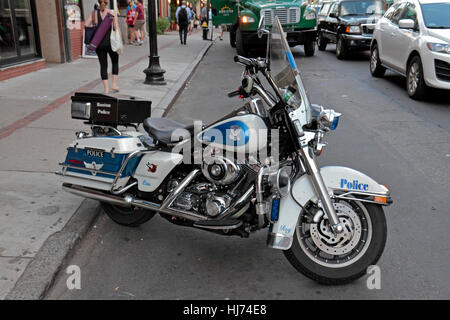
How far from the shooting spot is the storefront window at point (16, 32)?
11.1 meters

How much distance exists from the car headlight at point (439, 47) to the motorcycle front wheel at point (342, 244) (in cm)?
628

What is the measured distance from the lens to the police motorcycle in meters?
3.04

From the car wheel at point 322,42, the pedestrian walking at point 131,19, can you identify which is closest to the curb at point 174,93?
the car wheel at point 322,42

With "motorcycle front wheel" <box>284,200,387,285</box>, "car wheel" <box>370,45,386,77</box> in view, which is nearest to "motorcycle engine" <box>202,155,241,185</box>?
"motorcycle front wheel" <box>284,200,387,285</box>

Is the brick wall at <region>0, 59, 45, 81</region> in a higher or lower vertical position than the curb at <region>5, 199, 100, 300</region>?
higher

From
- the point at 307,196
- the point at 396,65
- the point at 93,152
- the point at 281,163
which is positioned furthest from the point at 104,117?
the point at 396,65

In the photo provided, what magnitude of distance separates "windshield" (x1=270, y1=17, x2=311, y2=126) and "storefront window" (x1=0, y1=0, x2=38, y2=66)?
938 centimetres

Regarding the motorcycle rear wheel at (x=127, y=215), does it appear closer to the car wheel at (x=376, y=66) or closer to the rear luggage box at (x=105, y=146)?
the rear luggage box at (x=105, y=146)

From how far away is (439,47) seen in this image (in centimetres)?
826

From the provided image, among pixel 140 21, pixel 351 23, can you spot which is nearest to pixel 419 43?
pixel 351 23

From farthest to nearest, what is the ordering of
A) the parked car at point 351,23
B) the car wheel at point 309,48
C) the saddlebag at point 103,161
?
the car wheel at point 309,48 → the parked car at point 351,23 → the saddlebag at point 103,161

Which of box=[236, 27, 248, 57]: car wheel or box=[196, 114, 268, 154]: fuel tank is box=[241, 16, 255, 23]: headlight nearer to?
box=[236, 27, 248, 57]: car wheel
